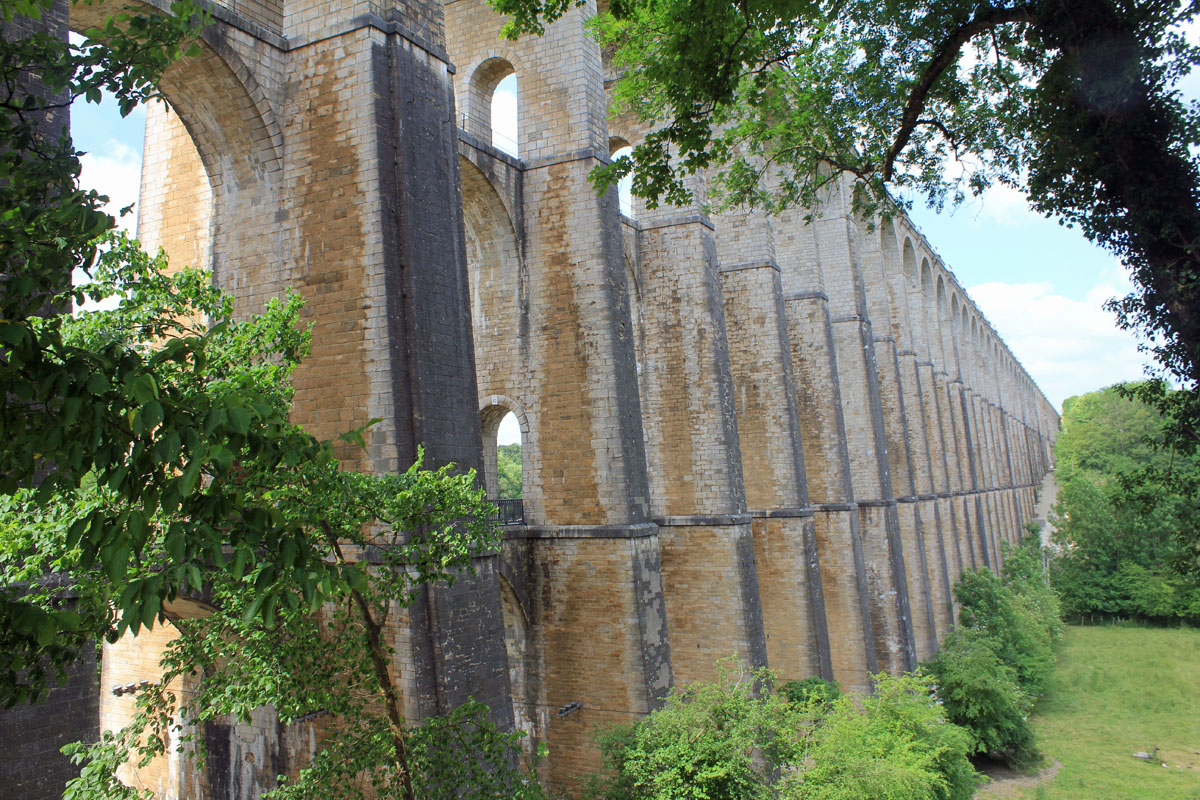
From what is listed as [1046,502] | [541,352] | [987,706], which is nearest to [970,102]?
[541,352]

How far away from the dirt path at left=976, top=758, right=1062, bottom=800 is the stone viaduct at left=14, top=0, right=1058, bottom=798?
357 centimetres

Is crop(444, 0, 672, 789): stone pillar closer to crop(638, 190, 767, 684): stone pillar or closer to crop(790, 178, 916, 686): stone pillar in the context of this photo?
crop(638, 190, 767, 684): stone pillar

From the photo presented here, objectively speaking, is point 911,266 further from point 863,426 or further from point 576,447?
point 576,447

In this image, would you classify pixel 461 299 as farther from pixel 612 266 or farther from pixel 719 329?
pixel 719 329

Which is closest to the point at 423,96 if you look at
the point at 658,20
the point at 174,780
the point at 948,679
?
the point at 658,20

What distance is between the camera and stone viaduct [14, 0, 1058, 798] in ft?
28.3

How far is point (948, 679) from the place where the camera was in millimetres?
22375

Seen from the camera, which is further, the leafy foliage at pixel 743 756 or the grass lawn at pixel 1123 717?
the grass lawn at pixel 1123 717

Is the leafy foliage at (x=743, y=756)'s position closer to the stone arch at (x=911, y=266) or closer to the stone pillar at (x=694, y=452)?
the stone pillar at (x=694, y=452)

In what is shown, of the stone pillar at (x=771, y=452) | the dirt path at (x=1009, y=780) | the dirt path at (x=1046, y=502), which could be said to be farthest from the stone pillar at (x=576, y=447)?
the dirt path at (x=1046, y=502)

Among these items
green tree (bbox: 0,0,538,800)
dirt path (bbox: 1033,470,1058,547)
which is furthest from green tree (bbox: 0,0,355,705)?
dirt path (bbox: 1033,470,1058,547)

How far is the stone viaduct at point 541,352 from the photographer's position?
8.63m

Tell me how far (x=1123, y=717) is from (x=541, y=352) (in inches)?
935

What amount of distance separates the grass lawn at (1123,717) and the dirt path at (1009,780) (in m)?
0.22
